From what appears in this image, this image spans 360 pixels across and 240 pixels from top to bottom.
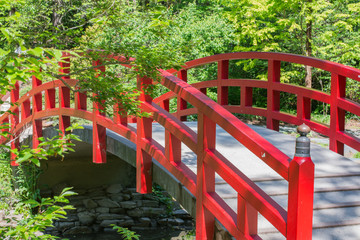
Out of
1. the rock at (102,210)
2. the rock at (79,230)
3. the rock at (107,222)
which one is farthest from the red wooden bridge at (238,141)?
the rock at (102,210)

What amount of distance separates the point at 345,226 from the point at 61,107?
5174 mm

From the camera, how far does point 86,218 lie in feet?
37.0

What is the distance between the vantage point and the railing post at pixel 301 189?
2.51 metres

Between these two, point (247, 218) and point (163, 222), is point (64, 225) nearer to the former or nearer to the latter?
point (163, 222)

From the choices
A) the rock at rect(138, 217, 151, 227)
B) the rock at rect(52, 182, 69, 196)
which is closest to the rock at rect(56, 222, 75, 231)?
the rock at rect(52, 182, 69, 196)

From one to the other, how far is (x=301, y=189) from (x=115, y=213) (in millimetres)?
9682

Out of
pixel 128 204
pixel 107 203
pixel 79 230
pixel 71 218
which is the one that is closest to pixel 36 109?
pixel 79 230

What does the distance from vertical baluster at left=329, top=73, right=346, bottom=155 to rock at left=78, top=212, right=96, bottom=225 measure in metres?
7.28

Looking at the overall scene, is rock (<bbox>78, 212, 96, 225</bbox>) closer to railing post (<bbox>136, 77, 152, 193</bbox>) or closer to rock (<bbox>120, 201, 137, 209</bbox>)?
rock (<bbox>120, 201, 137, 209</bbox>)

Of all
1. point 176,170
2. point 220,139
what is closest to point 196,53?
point 220,139

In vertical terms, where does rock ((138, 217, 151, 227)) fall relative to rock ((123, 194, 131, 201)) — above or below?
below

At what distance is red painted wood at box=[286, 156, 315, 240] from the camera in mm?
2525

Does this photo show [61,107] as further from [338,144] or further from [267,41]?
[267,41]

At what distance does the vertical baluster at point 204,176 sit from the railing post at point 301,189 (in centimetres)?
106
